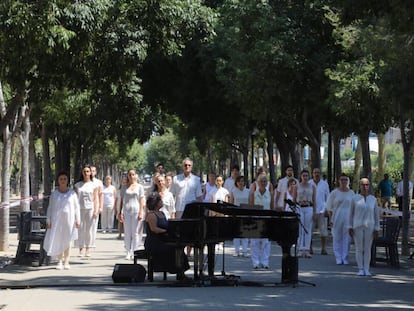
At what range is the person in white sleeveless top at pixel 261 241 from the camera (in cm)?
1705

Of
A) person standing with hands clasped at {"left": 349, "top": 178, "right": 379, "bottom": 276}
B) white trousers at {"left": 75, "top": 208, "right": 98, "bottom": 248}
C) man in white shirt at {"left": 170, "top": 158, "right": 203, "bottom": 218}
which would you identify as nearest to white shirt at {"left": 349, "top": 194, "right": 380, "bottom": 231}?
person standing with hands clasped at {"left": 349, "top": 178, "right": 379, "bottom": 276}

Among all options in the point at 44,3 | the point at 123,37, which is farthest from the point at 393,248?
the point at 44,3

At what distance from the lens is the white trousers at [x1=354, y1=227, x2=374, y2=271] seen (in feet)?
52.6

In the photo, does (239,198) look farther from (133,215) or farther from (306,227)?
(133,215)

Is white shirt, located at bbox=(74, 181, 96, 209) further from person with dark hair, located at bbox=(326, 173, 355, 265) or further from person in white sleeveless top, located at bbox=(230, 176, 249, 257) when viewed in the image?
person with dark hair, located at bbox=(326, 173, 355, 265)

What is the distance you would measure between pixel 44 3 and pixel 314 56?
16199 millimetres

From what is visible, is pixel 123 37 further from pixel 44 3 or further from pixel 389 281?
pixel 389 281

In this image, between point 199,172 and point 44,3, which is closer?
point 44,3

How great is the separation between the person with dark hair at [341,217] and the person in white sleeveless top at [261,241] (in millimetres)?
1378

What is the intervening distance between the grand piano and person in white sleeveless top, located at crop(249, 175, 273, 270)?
276 cm

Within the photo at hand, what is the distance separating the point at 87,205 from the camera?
19.1 metres

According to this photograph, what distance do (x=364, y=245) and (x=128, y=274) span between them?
15.1 ft

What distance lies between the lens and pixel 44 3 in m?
13.3

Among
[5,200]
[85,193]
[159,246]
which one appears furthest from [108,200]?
[159,246]
